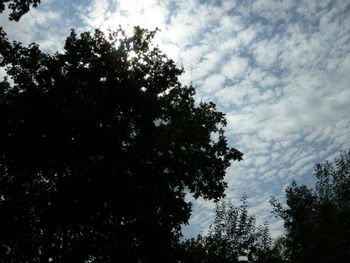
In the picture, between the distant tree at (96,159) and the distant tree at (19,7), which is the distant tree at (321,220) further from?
the distant tree at (19,7)

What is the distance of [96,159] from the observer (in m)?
19.7

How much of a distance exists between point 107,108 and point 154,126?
11.9 feet

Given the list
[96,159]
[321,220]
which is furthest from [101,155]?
[321,220]

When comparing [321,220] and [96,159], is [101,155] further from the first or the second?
[321,220]

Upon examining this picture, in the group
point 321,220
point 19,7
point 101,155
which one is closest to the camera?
point 19,7

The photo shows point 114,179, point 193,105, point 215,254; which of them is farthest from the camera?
point 215,254

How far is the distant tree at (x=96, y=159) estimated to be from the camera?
736 inches

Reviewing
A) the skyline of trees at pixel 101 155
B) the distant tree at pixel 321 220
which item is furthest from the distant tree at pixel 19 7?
the distant tree at pixel 321 220

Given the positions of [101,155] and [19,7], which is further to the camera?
[101,155]

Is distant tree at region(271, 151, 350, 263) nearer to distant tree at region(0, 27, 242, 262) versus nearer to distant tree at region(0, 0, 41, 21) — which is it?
distant tree at region(0, 27, 242, 262)

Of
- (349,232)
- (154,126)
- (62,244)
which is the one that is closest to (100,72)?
(154,126)

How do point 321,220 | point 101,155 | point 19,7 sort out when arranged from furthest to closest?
1. point 321,220
2. point 101,155
3. point 19,7

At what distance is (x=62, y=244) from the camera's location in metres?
19.6

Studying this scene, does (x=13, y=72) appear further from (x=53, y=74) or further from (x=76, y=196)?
(x=76, y=196)
